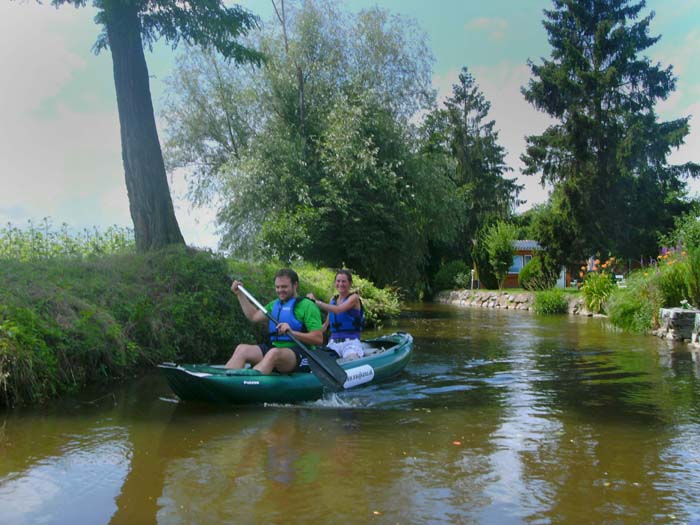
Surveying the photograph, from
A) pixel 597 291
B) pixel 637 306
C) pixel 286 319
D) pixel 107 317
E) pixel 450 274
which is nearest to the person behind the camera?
pixel 286 319

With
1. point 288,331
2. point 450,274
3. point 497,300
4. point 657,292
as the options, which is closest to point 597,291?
point 657,292

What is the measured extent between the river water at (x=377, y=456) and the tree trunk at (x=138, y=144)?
153 inches

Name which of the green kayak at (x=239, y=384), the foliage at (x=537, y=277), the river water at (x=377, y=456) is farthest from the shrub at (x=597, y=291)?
the green kayak at (x=239, y=384)

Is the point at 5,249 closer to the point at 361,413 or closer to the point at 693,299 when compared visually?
the point at 361,413

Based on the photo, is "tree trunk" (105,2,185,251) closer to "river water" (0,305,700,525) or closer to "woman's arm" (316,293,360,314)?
"river water" (0,305,700,525)

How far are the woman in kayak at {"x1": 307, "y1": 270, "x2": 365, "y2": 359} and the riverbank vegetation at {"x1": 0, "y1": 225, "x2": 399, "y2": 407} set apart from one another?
205 cm

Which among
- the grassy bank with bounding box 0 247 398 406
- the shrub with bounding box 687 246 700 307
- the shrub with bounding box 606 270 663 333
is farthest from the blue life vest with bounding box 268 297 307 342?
the shrub with bounding box 606 270 663 333

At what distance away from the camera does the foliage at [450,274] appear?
34.1 m

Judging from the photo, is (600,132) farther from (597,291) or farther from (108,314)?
(108,314)

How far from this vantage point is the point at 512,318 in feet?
61.8

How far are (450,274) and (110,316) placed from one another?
28.0 metres

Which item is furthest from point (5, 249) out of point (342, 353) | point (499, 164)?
point (499, 164)

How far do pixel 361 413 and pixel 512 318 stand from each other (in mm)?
13293

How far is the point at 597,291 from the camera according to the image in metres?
18.3
